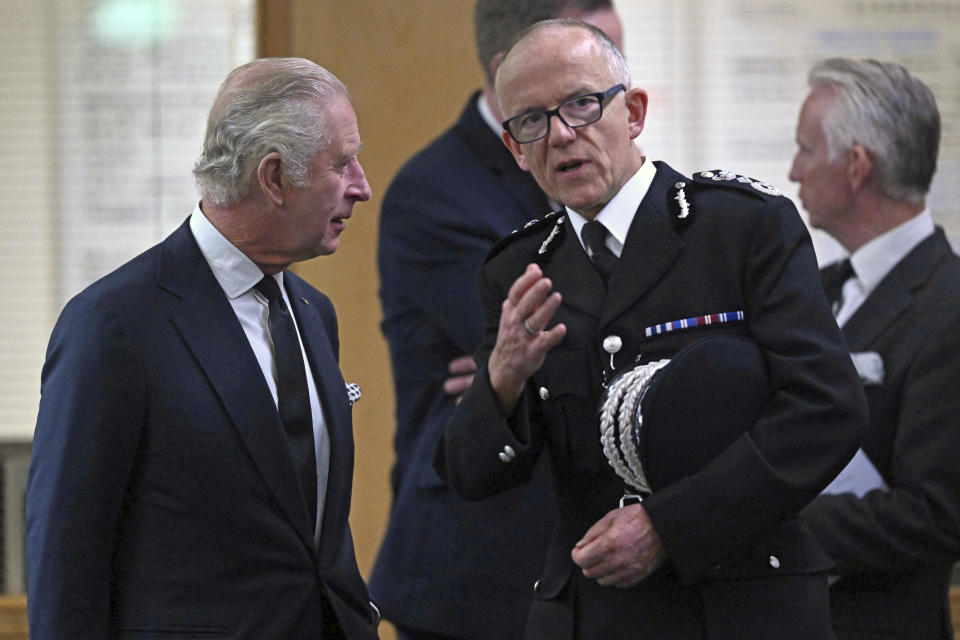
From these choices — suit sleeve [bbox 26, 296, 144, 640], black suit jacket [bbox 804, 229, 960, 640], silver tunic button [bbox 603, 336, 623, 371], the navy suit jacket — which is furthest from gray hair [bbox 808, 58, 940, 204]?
suit sleeve [bbox 26, 296, 144, 640]

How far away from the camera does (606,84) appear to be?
2.01 meters

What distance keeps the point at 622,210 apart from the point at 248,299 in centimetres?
68

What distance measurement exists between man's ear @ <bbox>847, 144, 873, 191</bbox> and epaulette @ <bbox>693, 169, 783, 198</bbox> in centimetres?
103

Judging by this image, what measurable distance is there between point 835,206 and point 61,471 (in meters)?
1.96

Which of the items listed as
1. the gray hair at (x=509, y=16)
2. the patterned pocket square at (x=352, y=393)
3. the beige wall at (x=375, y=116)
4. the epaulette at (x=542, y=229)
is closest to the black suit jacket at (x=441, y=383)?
the gray hair at (x=509, y=16)

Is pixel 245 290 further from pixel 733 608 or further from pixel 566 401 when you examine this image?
pixel 733 608

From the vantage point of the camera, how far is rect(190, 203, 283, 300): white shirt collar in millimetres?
2143

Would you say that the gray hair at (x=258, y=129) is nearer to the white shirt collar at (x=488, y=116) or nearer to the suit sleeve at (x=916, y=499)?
the white shirt collar at (x=488, y=116)

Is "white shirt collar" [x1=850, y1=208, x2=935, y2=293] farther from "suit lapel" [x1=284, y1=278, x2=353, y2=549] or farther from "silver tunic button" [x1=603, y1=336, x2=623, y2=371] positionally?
"suit lapel" [x1=284, y1=278, x2=353, y2=549]

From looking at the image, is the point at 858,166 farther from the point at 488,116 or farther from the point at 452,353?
the point at 452,353

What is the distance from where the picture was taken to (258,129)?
213cm

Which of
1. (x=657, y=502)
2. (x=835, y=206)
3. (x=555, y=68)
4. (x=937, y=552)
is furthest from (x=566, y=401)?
(x=835, y=206)

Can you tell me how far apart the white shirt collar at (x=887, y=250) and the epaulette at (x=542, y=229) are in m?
1.05

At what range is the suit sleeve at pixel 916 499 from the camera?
2568mm
